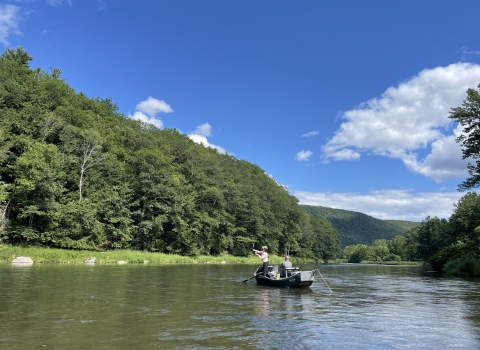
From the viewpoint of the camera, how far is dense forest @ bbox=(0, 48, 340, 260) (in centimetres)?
3772

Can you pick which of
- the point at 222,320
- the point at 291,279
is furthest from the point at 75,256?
the point at 222,320

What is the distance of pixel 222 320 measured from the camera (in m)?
10.1

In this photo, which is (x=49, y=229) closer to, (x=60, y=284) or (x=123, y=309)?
(x=60, y=284)

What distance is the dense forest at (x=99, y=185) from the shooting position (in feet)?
124

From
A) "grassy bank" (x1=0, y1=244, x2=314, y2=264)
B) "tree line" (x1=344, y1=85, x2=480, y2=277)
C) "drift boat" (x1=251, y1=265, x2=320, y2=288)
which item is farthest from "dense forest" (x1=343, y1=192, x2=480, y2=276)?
"grassy bank" (x1=0, y1=244, x2=314, y2=264)

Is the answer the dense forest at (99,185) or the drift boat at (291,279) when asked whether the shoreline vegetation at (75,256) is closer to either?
the dense forest at (99,185)

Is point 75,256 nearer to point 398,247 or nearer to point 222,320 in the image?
point 222,320

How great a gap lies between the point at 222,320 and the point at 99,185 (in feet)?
140

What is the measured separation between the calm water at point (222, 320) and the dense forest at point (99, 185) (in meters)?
23.9

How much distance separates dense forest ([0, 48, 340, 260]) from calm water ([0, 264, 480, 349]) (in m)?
23.9

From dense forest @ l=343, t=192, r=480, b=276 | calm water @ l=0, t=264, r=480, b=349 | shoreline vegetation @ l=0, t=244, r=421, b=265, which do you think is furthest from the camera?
dense forest @ l=343, t=192, r=480, b=276

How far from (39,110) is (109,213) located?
16807 mm

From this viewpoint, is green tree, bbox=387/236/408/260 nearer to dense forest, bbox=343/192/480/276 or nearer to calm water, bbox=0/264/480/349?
dense forest, bbox=343/192/480/276

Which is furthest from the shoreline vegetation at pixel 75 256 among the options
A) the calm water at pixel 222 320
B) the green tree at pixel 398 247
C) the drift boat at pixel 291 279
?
the green tree at pixel 398 247
